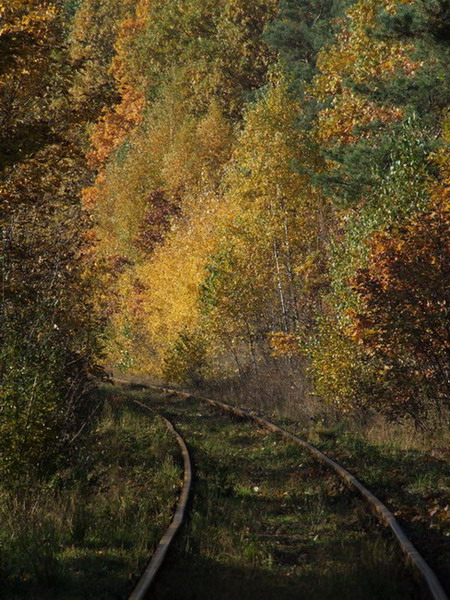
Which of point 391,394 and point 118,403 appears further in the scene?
point 118,403

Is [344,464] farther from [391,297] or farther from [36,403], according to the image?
[36,403]

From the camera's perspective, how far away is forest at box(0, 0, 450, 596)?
44.7 ft

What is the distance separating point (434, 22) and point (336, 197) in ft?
30.1

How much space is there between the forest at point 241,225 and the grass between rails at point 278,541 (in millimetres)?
2561

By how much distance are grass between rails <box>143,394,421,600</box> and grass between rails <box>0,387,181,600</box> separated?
437 mm

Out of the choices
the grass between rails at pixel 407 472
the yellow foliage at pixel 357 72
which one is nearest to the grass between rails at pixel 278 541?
the grass between rails at pixel 407 472

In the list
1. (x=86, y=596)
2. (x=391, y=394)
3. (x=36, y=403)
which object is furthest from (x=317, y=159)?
(x=86, y=596)

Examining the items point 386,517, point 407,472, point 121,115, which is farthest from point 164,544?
point 121,115

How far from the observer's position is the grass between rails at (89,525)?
24.3ft

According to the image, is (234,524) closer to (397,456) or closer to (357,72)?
(397,456)

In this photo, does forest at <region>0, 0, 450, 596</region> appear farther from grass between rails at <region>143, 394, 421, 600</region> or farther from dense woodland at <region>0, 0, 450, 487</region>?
grass between rails at <region>143, 394, 421, 600</region>

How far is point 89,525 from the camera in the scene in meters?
9.47

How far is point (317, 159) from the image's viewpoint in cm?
3375

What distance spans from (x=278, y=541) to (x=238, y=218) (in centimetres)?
2354
